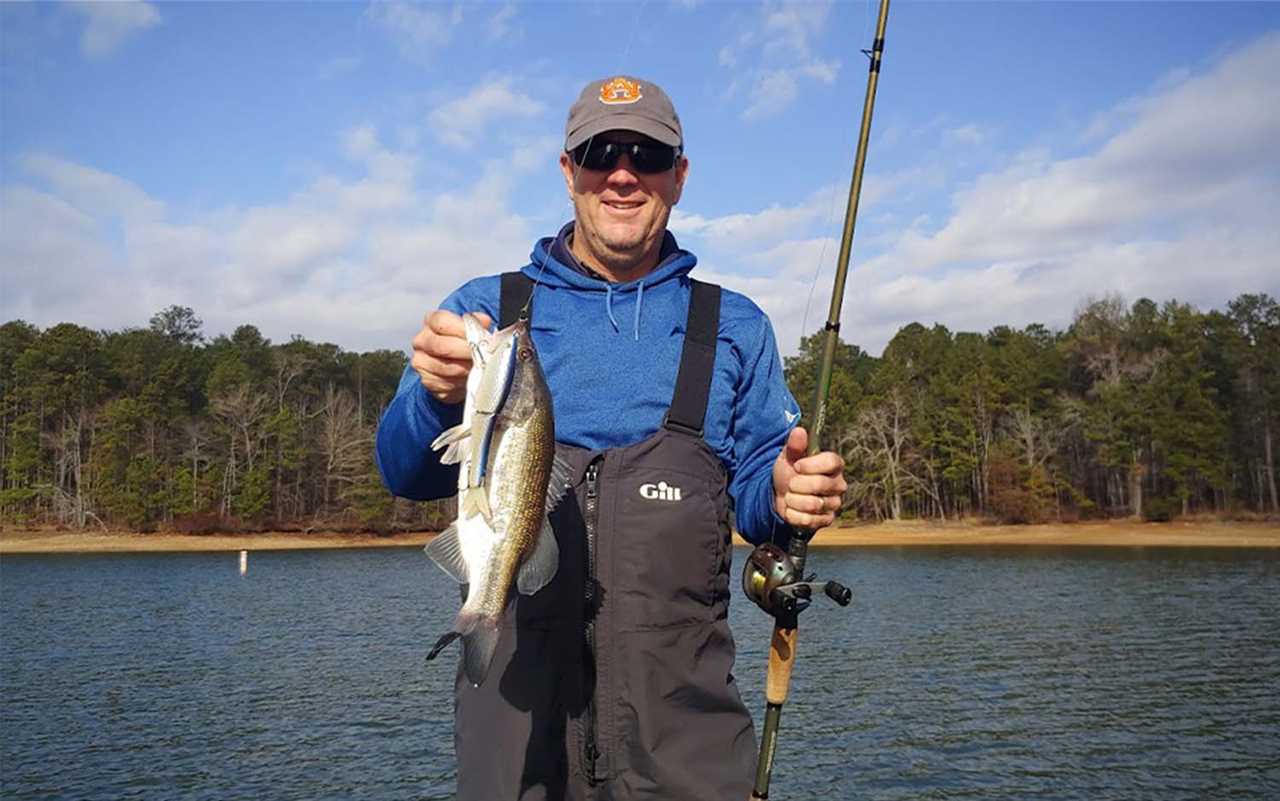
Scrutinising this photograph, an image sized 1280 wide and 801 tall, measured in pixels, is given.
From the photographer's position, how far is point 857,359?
10494cm

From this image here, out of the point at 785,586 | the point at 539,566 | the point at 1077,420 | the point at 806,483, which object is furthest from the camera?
the point at 1077,420

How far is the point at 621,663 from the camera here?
3.47 metres

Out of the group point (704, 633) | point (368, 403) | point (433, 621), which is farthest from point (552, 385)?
Result: point (368, 403)

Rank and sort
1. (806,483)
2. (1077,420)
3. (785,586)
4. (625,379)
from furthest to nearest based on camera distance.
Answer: (1077,420), (785,586), (625,379), (806,483)

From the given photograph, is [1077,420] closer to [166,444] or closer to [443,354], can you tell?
[166,444]

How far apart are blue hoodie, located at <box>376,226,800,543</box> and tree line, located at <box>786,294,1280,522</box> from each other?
7695cm

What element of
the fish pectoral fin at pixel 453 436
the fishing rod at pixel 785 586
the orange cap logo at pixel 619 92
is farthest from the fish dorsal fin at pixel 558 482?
the orange cap logo at pixel 619 92

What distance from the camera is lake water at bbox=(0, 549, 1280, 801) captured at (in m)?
15.0

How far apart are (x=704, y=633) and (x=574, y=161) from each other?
209 centimetres

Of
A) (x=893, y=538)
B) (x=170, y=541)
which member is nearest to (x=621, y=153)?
(x=893, y=538)

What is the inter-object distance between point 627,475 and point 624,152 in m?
1.41

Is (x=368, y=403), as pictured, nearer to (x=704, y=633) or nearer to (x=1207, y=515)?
(x=1207, y=515)

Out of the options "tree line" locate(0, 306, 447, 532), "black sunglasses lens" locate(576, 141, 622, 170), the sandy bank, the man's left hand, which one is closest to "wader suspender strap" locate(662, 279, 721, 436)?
the man's left hand

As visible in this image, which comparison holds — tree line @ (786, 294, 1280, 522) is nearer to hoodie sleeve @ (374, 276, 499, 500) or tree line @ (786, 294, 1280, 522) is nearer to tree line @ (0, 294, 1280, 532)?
tree line @ (0, 294, 1280, 532)
